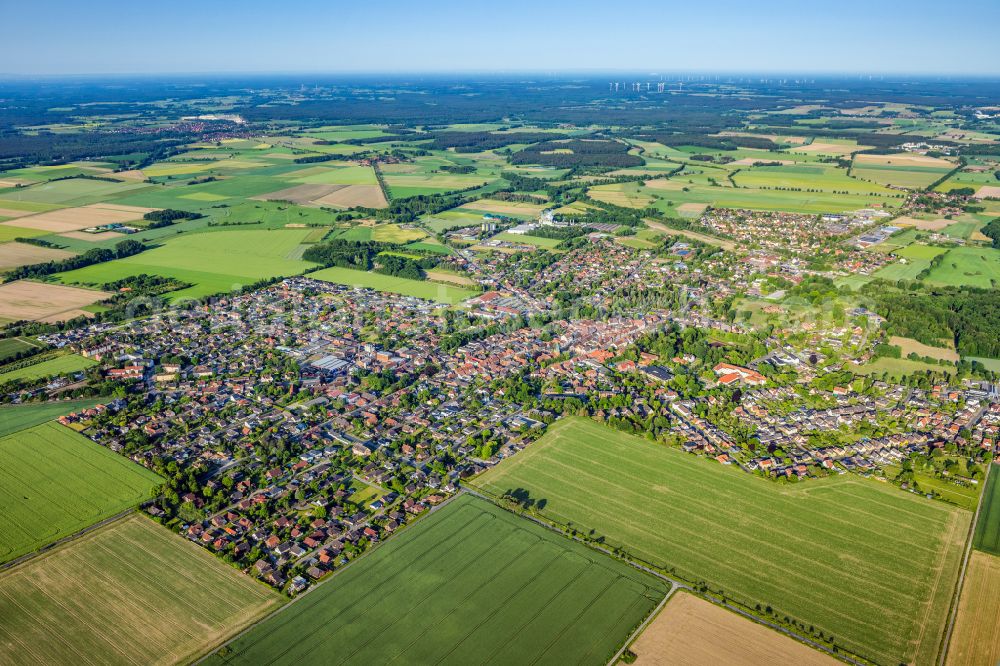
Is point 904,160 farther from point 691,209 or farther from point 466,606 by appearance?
point 466,606

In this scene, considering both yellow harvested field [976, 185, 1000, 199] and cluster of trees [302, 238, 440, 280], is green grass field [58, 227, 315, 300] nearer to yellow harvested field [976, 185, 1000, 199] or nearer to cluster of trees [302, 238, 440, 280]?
cluster of trees [302, 238, 440, 280]

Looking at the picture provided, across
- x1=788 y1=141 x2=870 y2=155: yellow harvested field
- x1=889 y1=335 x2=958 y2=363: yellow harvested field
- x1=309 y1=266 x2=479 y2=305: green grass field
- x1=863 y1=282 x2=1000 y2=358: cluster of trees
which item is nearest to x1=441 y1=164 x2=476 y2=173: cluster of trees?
x1=309 y1=266 x2=479 y2=305: green grass field

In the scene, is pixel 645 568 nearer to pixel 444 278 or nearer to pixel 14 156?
pixel 444 278

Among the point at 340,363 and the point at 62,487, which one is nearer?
the point at 62,487

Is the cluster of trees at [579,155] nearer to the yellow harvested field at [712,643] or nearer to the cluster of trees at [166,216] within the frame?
the cluster of trees at [166,216]

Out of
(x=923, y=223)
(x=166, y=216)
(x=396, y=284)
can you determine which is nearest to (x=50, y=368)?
(x=396, y=284)

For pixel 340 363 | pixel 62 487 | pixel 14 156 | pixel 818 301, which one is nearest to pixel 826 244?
pixel 818 301
